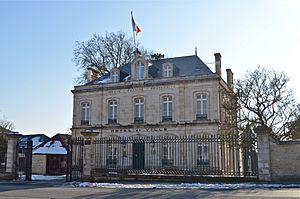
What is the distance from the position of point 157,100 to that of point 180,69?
3.64 m

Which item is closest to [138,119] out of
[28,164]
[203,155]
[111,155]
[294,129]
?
[111,155]

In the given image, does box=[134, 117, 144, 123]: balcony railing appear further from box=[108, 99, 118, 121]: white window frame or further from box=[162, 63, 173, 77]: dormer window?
box=[162, 63, 173, 77]: dormer window

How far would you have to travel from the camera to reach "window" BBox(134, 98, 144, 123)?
103 ft

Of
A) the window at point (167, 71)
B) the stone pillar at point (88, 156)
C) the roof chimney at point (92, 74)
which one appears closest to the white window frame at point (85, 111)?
the roof chimney at point (92, 74)

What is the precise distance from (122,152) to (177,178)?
1332cm

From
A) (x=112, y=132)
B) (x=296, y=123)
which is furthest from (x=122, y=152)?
(x=296, y=123)

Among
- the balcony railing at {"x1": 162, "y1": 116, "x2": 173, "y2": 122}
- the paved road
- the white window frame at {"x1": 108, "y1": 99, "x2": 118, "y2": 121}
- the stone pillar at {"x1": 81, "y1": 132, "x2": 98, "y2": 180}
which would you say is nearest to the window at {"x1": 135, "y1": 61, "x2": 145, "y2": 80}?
the white window frame at {"x1": 108, "y1": 99, "x2": 118, "y2": 121}

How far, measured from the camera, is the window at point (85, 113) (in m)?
33.7

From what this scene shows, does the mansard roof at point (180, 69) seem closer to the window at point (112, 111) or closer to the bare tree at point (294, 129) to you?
the window at point (112, 111)

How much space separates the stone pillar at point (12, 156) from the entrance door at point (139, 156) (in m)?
11.5

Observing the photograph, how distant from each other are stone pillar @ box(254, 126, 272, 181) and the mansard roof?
13083 mm

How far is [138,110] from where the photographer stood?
31.5m

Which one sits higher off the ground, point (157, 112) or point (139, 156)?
point (157, 112)

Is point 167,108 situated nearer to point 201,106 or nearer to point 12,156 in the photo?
point 201,106
